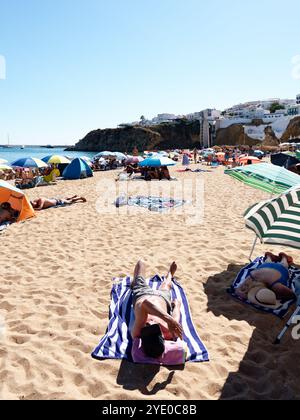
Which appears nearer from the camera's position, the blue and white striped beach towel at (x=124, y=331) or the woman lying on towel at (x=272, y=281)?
the blue and white striped beach towel at (x=124, y=331)

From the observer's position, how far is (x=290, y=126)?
76062 millimetres

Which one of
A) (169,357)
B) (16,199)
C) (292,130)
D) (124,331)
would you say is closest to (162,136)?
(292,130)

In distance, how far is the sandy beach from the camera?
9.04 feet

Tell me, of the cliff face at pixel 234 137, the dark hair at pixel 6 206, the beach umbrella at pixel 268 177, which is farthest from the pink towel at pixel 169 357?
the cliff face at pixel 234 137

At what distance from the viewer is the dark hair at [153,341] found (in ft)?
9.59

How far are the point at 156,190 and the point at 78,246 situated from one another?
8.02m

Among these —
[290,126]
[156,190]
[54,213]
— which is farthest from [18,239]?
[290,126]

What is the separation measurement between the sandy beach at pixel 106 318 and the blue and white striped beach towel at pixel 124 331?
10cm

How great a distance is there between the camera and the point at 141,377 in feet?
9.37

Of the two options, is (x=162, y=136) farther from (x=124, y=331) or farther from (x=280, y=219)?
(x=124, y=331)

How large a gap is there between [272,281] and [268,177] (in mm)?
1775

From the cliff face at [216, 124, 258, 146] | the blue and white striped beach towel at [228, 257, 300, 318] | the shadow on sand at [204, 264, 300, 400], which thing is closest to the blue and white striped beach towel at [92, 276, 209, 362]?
the shadow on sand at [204, 264, 300, 400]

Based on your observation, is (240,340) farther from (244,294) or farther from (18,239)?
(18,239)

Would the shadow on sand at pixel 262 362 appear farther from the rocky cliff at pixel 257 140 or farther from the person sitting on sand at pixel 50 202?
the rocky cliff at pixel 257 140
